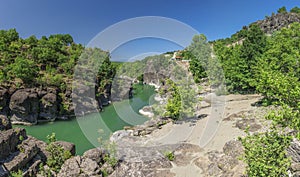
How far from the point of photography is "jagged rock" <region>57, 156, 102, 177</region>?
1213 centimetres

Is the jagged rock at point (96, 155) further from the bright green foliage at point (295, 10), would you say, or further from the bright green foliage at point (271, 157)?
the bright green foliage at point (295, 10)

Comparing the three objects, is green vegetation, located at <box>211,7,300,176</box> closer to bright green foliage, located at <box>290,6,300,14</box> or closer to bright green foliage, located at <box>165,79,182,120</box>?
bright green foliage, located at <box>165,79,182,120</box>

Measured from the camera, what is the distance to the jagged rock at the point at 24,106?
2839 cm

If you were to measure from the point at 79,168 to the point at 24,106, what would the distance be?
20764 millimetres

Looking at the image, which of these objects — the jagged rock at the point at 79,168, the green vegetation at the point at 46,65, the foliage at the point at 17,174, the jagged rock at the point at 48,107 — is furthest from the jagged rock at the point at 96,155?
the green vegetation at the point at 46,65

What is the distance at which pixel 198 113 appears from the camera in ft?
78.3

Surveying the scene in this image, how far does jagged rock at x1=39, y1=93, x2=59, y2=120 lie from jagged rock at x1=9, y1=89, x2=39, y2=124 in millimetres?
700

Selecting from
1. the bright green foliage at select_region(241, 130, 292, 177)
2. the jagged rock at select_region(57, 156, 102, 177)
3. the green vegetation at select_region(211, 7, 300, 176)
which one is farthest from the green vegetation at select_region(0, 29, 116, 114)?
the bright green foliage at select_region(241, 130, 292, 177)

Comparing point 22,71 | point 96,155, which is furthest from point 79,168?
point 22,71

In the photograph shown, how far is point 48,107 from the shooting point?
101ft

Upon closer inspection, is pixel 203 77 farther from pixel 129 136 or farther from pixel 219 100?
pixel 129 136

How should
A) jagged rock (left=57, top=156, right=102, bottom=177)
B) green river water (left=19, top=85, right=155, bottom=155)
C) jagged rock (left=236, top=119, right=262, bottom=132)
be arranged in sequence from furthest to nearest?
green river water (left=19, top=85, right=155, bottom=155) → jagged rock (left=236, top=119, right=262, bottom=132) → jagged rock (left=57, top=156, right=102, bottom=177)

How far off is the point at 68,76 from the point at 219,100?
26.6 m

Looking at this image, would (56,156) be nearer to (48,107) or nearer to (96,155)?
(96,155)
